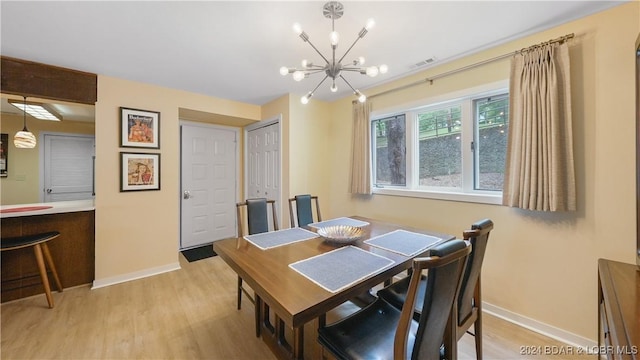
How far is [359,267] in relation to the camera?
130cm

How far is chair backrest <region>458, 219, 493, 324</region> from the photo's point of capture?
1208 millimetres

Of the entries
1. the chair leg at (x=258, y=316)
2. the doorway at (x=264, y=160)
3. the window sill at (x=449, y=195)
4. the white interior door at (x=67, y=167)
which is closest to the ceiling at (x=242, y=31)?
the doorway at (x=264, y=160)

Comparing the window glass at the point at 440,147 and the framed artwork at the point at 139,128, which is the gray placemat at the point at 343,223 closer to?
the window glass at the point at 440,147

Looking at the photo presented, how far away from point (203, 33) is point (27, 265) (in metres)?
2.93

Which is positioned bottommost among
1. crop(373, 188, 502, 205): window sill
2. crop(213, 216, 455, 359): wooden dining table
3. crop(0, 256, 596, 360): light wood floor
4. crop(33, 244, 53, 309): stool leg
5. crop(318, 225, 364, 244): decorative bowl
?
crop(0, 256, 596, 360): light wood floor

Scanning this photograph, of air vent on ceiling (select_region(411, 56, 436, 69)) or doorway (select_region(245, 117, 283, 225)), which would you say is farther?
doorway (select_region(245, 117, 283, 225))

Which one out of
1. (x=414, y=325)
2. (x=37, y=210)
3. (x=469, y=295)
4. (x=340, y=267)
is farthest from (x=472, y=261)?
(x=37, y=210)

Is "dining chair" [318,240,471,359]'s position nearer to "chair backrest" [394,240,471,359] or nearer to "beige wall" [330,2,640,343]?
"chair backrest" [394,240,471,359]

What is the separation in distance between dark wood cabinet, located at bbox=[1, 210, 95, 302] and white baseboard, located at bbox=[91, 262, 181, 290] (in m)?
0.16

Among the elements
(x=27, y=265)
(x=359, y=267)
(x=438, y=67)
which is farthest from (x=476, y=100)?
(x=27, y=265)

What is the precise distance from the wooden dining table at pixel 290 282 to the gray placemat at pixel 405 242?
53 mm

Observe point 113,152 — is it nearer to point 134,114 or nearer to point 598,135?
point 134,114

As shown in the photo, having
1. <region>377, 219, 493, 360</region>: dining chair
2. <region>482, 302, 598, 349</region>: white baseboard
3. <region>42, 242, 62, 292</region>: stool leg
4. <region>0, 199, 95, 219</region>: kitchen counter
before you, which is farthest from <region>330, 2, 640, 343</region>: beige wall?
<region>42, 242, 62, 292</region>: stool leg

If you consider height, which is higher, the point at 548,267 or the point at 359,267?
the point at 359,267
